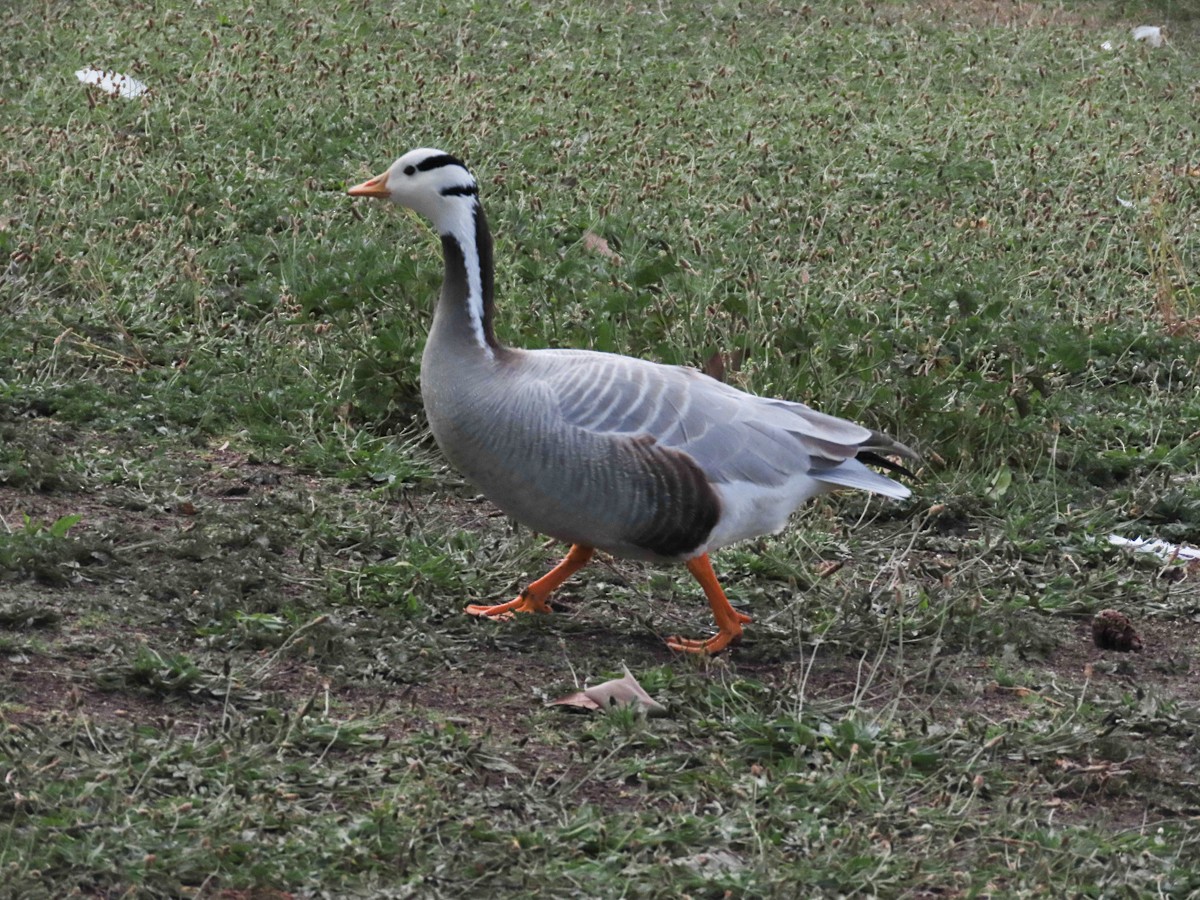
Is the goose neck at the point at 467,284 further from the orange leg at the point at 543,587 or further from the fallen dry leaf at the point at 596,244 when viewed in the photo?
the fallen dry leaf at the point at 596,244

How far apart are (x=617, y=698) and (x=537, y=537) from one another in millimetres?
1301

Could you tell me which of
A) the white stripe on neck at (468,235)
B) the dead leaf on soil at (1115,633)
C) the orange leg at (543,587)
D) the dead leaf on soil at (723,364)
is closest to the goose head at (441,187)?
the white stripe on neck at (468,235)

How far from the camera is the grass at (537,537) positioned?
12.0 feet

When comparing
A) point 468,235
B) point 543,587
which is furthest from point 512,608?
point 468,235

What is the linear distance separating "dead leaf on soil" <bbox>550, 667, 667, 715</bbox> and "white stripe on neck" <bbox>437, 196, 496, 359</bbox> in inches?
47.0

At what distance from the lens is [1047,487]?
20.1ft

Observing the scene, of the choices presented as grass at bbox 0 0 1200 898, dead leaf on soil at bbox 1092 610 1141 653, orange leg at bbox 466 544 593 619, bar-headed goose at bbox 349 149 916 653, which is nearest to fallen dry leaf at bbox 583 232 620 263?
grass at bbox 0 0 1200 898

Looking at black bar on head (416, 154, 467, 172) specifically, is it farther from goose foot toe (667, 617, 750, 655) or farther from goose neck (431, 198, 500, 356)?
goose foot toe (667, 617, 750, 655)

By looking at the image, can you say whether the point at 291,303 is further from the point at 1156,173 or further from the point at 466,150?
the point at 1156,173

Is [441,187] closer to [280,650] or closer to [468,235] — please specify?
[468,235]

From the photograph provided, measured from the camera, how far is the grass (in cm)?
364

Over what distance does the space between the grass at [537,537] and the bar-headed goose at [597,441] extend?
36cm

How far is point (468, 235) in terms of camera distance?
16.0 feet

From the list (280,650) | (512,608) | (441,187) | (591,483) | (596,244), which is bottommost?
(512,608)
